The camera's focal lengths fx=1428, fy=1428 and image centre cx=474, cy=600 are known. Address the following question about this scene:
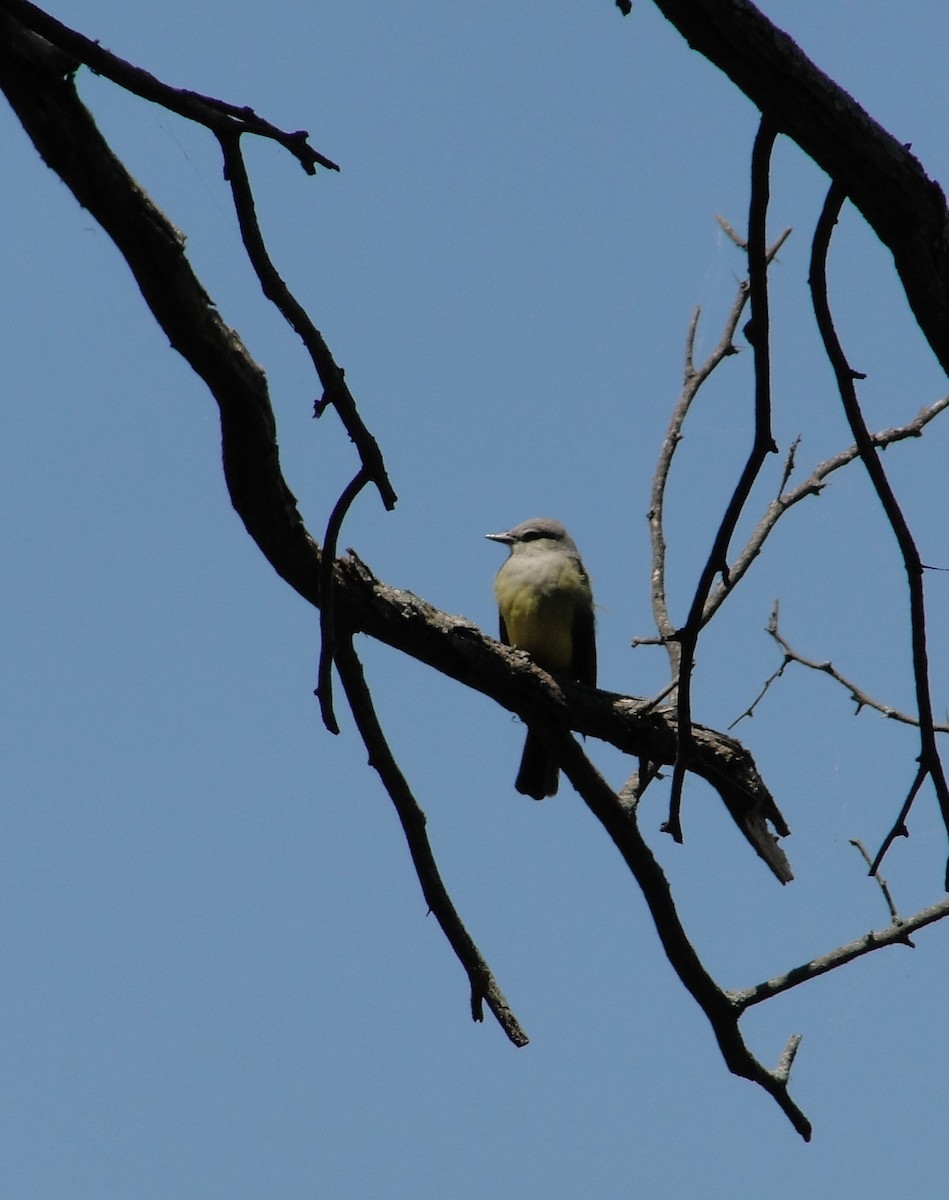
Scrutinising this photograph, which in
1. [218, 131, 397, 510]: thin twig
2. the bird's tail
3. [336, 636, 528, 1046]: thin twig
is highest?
the bird's tail

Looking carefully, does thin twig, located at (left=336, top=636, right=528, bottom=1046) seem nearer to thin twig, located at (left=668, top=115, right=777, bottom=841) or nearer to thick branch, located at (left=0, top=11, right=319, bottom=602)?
thick branch, located at (left=0, top=11, right=319, bottom=602)

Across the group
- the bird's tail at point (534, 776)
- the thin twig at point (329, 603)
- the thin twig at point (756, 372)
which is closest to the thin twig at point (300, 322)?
the thin twig at point (329, 603)

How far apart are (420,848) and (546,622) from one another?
12.3ft

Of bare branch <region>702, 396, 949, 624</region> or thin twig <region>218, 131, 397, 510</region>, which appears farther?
bare branch <region>702, 396, 949, 624</region>

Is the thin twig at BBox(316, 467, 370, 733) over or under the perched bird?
under

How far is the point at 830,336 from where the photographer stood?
2.33 m

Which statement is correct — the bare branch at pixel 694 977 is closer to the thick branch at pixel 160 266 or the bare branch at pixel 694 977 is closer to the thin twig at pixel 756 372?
the thick branch at pixel 160 266

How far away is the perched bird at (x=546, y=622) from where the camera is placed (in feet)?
22.3

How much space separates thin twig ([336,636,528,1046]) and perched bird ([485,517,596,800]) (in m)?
3.43

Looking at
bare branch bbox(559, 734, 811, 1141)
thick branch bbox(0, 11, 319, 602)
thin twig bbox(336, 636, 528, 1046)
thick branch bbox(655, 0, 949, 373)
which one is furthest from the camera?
bare branch bbox(559, 734, 811, 1141)

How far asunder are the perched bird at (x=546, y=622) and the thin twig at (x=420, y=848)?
343 centimetres

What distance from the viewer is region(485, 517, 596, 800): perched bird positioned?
6789mm

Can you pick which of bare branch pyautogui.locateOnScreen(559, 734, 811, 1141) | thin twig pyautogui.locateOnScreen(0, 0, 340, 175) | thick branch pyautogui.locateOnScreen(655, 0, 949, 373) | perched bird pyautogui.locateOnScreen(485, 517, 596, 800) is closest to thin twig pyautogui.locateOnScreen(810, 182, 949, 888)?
thick branch pyautogui.locateOnScreen(655, 0, 949, 373)

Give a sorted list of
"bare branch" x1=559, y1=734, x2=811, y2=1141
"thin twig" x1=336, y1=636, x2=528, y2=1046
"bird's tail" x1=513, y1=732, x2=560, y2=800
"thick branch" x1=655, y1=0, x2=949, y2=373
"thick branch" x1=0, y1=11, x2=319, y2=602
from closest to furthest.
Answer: "thick branch" x1=655, y1=0, x2=949, y2=373
"thick branch" x1=0, y1=11, x2=319, y2=602
"thin twig" x1=336, y1=636, x2=528, y2=1046
"bare branch" x1=559, y1=734, x2=811, y2=1141
"bird's tail" x1=513, y1=732, x2=560, y2=800
